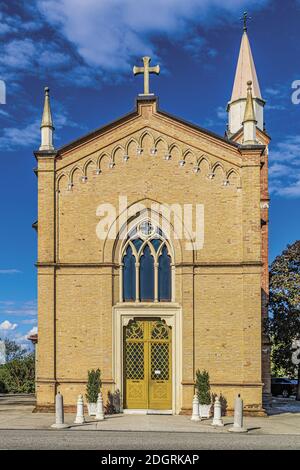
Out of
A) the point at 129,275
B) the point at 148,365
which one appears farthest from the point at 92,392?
the point at 129,275

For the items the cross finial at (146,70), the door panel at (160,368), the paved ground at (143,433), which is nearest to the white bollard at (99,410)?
the paved ground at (143,433)

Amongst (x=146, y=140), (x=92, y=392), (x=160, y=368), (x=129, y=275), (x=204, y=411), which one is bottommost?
(x=204, y=411)

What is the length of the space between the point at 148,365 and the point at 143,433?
14.1ft

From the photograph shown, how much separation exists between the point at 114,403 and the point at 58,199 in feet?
23.3

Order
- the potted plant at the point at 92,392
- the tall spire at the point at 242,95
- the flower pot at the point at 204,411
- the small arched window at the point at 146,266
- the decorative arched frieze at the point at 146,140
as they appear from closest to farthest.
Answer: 1. the flower pot at the point at 204,411
2. the potted plant at the point at 92,392
3. the small arched window at the point at 146,266
4. the decorative arched frieze at the point at 146,140
5. the tall spire at the point at 242,95

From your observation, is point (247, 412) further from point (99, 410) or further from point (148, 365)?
point (99, 410)

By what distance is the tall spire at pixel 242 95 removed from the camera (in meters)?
27.8

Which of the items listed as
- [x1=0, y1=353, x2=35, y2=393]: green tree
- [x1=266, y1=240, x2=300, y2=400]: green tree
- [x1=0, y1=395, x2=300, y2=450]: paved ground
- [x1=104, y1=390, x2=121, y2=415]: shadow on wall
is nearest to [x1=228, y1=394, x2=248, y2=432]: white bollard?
[x1=0, y1=395, x2=300, y2=450]: paved ground

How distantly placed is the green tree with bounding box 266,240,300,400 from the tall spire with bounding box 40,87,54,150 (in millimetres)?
11525

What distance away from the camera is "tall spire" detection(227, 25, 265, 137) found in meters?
27.8

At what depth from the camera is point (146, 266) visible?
1983cm

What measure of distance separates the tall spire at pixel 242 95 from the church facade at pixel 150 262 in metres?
8.02

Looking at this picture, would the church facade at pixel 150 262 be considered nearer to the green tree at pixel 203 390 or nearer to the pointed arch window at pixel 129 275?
the pointed arch window at pixel 129 275
